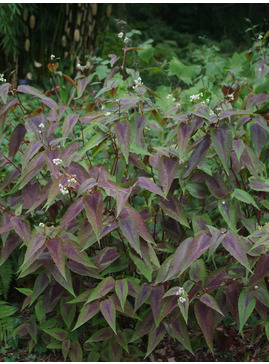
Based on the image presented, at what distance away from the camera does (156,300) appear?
4.96ft

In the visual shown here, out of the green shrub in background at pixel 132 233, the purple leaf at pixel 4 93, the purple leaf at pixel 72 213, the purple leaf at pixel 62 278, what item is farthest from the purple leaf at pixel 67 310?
the purple leaf at pixel 4 93

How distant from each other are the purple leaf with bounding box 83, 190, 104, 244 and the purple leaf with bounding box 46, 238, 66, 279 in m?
0.13

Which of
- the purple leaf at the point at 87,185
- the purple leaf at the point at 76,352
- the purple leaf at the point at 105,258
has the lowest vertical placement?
the purple leaf at the point at 76,352

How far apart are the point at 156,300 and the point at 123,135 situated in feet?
1.80

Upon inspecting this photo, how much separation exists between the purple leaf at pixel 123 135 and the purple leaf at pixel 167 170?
16 cm

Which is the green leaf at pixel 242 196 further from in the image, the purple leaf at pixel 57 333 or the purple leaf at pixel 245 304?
the purple leaf at pixel 57 333

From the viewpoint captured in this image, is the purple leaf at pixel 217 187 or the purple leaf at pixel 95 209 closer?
the purple leaf at pixel 95 209

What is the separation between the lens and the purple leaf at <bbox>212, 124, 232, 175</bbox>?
145cm

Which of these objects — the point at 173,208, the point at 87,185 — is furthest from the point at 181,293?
the point at 87,185

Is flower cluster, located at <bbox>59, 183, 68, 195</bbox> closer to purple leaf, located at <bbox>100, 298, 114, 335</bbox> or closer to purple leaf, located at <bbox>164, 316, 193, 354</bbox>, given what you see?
purple leaf, located at <bbox>100, 298, 114, 335</bbox>

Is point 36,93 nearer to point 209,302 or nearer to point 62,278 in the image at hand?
point 62,278

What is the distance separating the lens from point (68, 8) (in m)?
4.00

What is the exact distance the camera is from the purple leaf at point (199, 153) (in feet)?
5.03

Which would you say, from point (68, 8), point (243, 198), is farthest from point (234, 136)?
point (68, 8)
